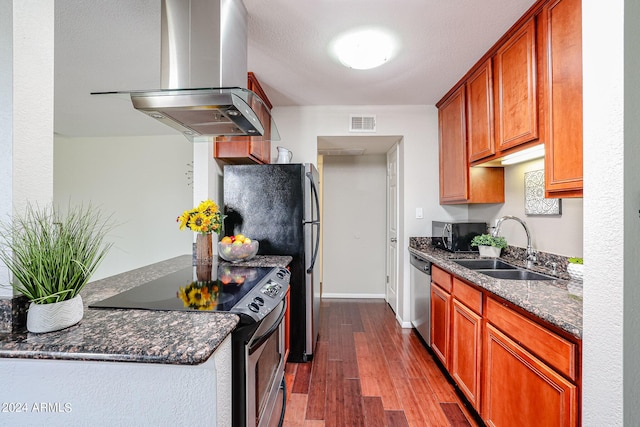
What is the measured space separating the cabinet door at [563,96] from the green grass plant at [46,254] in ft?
6.07

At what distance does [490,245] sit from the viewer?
2352mm

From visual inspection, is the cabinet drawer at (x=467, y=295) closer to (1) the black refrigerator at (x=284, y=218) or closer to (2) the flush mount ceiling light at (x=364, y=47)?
(1) the black refrigerator at (x=284, y=218)

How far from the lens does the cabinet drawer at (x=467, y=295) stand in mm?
1683

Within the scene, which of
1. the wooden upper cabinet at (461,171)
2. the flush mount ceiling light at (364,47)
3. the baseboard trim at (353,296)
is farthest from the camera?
the baseboard trim at (353,296)

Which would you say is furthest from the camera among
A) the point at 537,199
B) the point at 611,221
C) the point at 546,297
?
the point at 537,199

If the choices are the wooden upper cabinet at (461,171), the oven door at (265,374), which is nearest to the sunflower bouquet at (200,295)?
the oven door at (265,374)

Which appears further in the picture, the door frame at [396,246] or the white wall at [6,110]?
the door frame at [396,246]

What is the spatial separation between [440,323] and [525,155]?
135 cm

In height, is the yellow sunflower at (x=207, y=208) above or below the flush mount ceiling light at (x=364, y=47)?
below

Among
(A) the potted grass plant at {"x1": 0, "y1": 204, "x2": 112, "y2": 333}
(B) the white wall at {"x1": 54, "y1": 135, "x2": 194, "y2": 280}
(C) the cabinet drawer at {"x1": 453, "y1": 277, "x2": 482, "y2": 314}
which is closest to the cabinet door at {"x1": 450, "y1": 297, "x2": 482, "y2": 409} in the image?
(C) the cabinet drawer at {"x1": 453, "y1": 277, "x2": 482, "y2": 314}

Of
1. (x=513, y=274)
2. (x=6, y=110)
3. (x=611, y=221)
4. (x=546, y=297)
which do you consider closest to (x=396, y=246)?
(x=513, y=274)

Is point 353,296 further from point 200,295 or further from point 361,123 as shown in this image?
point 200,295

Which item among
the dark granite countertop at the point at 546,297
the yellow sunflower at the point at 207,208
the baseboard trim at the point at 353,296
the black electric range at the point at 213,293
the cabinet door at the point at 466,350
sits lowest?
the baseboard trim at the point at 353,296

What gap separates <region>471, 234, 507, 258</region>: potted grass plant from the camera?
92.0 inches
